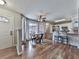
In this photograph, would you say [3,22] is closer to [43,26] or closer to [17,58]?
[17,58]

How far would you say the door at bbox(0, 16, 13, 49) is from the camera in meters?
5.18

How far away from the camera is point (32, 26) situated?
35.8 feet

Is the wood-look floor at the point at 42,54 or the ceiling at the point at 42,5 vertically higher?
the ceiling at the point at 42,5

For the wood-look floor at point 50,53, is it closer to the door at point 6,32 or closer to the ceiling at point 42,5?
the door at point 6,32

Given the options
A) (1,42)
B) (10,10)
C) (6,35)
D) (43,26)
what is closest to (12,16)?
(10,10)

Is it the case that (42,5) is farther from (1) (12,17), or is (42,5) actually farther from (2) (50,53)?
(2) (50,53)

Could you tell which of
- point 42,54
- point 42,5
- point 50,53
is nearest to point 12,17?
point 42,5

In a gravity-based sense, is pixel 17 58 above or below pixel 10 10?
below

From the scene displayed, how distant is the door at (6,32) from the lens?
17.0ft

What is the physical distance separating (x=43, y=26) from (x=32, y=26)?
93.5 inches

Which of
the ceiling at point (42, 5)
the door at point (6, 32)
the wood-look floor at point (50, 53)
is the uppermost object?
the ceiling at point (42, 5)

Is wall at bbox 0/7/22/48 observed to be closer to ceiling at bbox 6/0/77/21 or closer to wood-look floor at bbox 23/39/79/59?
ceiling at bbox 6/0/77/21

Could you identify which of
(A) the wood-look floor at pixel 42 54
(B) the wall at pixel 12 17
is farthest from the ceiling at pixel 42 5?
(A) the wood-look floor at pixel 42 54

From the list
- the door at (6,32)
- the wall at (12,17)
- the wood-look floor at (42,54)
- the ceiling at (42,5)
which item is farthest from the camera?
the wall at (12,17)
